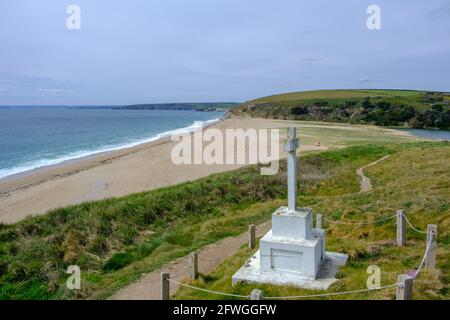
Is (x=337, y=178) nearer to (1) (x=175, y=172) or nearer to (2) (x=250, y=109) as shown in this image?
(1) (x=175, y=172)

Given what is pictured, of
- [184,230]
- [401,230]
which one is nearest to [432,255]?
[401,230]

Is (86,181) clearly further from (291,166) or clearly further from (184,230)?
(291,166)

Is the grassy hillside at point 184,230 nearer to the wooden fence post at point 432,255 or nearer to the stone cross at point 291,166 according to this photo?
the wooden fence post at point 432,255

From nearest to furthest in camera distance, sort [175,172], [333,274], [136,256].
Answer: [333,274] < [136,256] < [175,172]

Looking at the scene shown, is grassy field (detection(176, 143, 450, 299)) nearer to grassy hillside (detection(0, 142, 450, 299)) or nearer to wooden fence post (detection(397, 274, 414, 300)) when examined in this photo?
grassy hillside (detection(0, 142, 450, 299))

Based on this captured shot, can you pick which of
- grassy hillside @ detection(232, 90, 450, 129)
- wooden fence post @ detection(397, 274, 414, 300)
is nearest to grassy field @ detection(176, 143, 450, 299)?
wooden fence post @ detection(397, 274, 414, 300)
